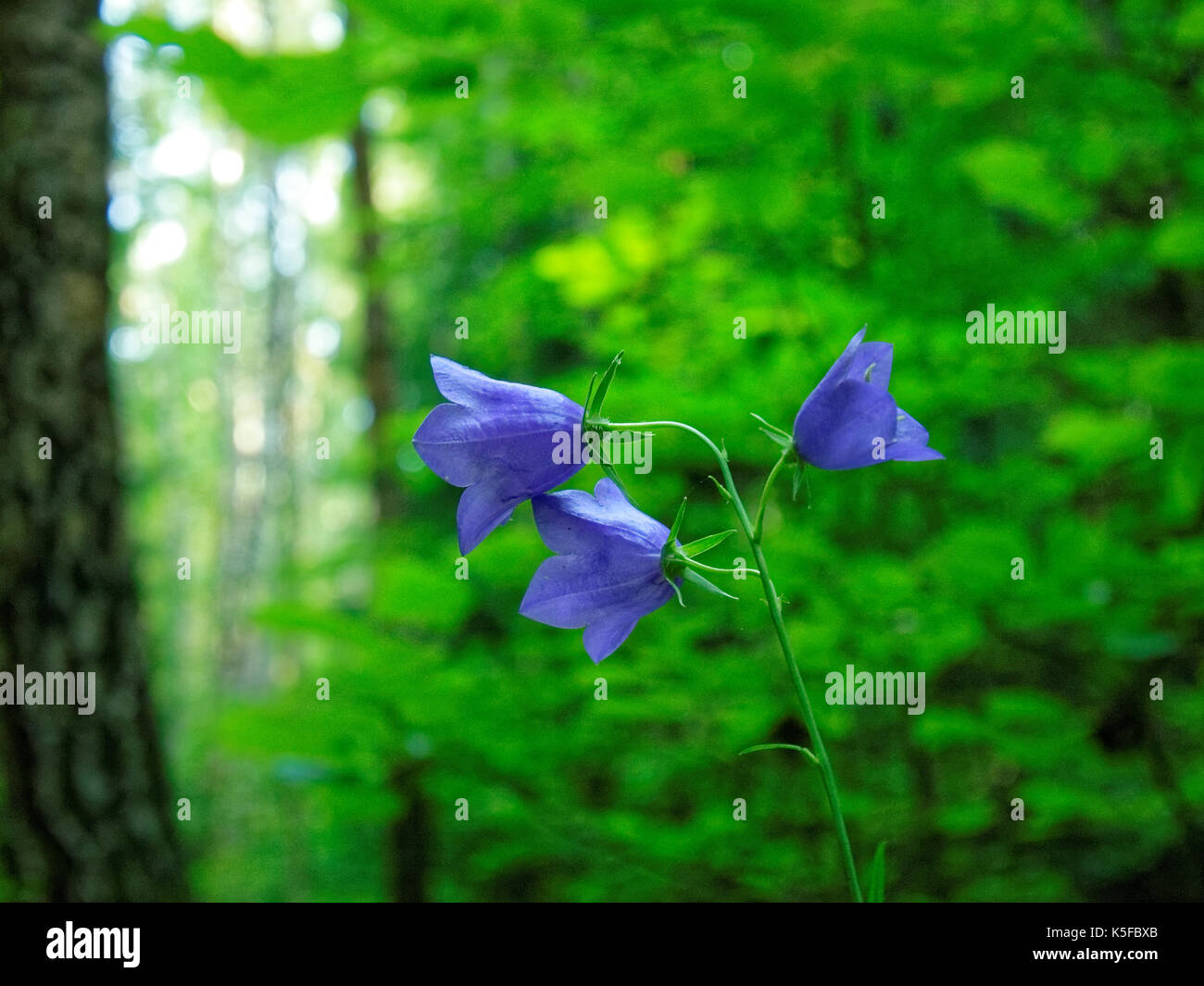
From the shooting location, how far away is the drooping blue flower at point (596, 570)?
1.99 feet

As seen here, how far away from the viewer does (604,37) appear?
5.66ft

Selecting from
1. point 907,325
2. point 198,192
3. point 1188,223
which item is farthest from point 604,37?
point 198,192

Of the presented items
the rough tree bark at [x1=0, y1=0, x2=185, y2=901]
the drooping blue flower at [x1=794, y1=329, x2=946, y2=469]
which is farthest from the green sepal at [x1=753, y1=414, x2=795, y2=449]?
the rough tree bark at [x1=0, y1=0, x2=185, y2=901]

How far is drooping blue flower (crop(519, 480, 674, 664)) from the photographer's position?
1.99 ft

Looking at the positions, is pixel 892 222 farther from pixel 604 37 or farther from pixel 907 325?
pixel 604 37

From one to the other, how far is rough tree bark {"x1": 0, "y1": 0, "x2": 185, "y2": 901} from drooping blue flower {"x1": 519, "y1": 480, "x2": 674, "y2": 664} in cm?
243

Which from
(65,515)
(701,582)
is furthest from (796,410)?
(65,515)

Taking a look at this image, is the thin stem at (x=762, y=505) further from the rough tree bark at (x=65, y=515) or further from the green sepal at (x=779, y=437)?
the rough tree bark at (x=65, y=515)

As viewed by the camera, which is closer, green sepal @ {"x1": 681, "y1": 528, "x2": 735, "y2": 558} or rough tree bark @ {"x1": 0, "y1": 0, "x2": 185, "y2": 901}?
green sepal @ {"x1": 681, "y1": 528, "x2": 735, "y2": 558}

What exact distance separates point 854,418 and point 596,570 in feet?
0.63

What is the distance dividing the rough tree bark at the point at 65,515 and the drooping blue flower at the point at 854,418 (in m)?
2.54

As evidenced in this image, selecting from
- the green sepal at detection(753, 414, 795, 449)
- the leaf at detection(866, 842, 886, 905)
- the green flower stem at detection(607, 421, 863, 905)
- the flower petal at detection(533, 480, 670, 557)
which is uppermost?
the green sepal at detection(753, 414, 795, 449)

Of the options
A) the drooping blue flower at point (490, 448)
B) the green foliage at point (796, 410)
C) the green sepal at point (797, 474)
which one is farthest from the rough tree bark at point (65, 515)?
the green sepal at point (797, 474)

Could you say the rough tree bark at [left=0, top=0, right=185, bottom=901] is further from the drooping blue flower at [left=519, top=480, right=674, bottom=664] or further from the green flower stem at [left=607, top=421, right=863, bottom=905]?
the green flower stem at [left=607, top=421, right=863, bottom=905]
